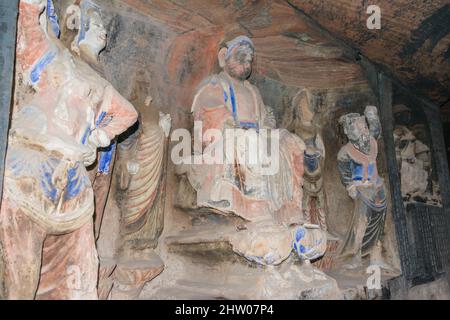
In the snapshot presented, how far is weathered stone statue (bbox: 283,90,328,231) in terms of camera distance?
5129mm

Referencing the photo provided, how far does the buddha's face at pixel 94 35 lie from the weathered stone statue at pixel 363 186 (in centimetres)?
320

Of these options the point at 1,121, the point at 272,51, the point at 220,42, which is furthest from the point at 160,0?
the point at 1,121

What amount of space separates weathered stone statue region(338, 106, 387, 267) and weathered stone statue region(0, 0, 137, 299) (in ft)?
Answer: 10.7

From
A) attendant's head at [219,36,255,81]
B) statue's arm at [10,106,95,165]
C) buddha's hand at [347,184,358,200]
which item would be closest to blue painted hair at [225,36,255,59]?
attendant's head at [219,36,255,81]

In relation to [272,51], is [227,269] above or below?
below

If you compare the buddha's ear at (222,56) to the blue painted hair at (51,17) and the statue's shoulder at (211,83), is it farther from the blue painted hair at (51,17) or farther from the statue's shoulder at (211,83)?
the blue painted hair at (51,17)

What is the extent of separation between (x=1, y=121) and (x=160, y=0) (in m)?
2.30

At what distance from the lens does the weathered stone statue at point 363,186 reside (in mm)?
5051

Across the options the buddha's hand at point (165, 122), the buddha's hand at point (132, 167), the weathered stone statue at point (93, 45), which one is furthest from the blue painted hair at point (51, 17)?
the buddha's hand at point (165, 122)

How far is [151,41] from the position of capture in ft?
14.3

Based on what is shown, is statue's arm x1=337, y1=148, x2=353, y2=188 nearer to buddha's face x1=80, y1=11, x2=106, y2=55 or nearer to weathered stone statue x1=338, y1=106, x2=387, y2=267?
weathered stone statue x1=338, y1=106, x2=387, y2=267

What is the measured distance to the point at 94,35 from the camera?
329cm

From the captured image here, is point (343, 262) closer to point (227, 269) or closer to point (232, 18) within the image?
point (227, 269)

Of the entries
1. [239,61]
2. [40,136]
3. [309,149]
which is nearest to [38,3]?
[40,136]
